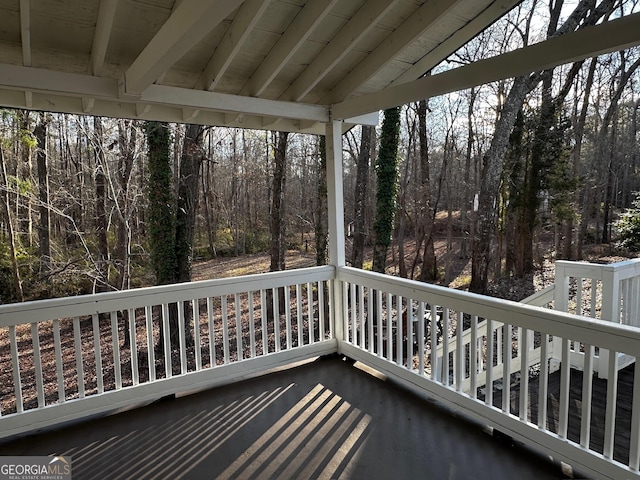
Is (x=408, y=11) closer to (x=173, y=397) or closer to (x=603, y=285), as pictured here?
(x=603, y=285)

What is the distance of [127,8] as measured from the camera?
2.37 m

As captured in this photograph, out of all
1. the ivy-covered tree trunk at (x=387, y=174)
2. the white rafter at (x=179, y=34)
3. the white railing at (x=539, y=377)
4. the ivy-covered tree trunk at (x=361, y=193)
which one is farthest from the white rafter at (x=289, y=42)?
the ivy-covered tree trunk at (x=361, y=193)

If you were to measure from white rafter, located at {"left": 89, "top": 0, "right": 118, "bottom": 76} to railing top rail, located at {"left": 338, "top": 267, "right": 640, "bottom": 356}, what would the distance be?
2.57 m

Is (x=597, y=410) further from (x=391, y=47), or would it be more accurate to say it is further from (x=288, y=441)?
(x=391, y=47)

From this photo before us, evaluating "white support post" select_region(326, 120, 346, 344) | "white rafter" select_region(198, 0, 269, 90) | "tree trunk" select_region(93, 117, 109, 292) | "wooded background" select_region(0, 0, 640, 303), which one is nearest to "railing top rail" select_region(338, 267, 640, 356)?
"white support post" select_region(326, 120, 346, 344)

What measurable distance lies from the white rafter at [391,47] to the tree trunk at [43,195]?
7630mm

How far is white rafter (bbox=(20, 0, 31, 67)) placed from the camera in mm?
2043

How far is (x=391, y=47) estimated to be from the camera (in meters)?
3.03

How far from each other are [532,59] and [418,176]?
10.1m

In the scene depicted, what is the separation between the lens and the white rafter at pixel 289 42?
2492 mm

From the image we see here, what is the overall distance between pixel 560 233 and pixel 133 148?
10.8 meters

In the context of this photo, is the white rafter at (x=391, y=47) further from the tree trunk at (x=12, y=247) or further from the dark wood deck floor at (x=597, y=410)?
the tree trunk at (x=12, y=247)

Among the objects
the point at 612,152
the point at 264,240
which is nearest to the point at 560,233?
the point at 612,152

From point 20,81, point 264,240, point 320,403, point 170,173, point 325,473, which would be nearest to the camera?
point 325,473
